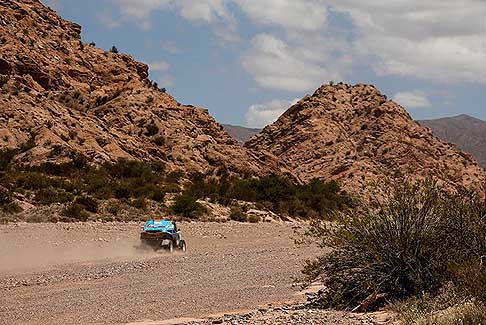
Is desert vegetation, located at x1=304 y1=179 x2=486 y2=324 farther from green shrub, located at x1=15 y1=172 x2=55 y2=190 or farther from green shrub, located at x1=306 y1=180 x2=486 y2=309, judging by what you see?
green shrub, located at x1=15 y1=172 x2=55 y2=190

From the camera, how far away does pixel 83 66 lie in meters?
63.6

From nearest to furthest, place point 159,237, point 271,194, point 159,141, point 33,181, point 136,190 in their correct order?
point 159,237
point 33,181
point 136,190
point 271,194
point 159,141

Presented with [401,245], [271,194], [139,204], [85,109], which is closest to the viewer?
[401,245]

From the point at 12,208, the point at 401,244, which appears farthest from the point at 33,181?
the point at 401,244

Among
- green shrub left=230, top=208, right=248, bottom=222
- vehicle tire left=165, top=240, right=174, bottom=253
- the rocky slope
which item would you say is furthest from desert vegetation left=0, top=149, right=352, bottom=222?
vehicle tire left=165, top=240, right=174, bottom=253

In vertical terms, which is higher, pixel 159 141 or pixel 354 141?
pixel 354 141

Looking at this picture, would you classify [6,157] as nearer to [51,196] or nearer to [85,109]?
[51,196]

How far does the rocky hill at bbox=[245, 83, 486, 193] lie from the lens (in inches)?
3017

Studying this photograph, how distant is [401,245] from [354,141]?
72500 millimetres

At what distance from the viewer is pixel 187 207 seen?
3809cm

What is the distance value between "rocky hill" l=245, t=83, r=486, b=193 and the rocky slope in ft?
51.8

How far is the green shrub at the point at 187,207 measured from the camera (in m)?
37.7

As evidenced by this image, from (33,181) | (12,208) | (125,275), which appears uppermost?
(33,181)

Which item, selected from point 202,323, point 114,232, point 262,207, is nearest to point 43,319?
point 202,323
